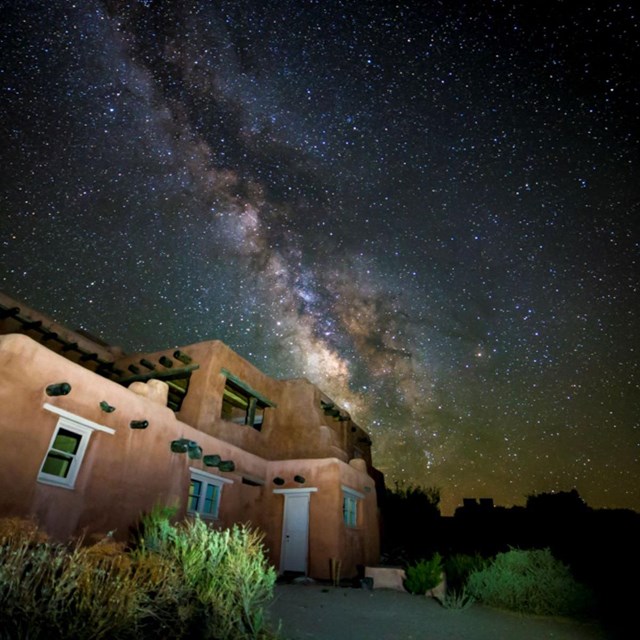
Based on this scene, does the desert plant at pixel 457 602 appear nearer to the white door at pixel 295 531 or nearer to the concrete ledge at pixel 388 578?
the concrete ledge at pixel 388 578

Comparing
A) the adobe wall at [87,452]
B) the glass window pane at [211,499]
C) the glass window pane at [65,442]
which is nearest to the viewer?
the adobe wall at [87,452]

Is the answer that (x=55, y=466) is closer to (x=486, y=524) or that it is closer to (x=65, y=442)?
(x=65, y=442)

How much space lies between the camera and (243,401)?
1761cm

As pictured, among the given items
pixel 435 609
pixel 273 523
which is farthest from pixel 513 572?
pixel 273 523

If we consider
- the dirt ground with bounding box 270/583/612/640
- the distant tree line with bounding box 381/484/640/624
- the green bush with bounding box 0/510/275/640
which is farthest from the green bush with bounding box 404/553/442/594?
the distant tree line with bounding box 381/484/640/624

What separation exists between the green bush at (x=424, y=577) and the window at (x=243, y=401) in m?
8.06

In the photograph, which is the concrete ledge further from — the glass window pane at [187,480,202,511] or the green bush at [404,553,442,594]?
the glass window pane at [187,480,202,511]

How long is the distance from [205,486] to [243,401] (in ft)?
19.9

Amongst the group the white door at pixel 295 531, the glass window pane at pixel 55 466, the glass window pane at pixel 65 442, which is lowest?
the white door at pixel 295 531

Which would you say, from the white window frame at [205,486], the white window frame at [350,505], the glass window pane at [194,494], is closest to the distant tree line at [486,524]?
the white window frame at [350,505]

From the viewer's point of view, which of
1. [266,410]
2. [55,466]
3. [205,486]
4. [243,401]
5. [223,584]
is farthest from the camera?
[243,401]

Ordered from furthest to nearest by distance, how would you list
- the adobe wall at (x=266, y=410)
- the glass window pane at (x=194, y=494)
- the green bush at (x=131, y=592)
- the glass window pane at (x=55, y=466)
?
the adobe wall at (x=266, y=410) < the glass window pane at (x=194, y=494) < the glass window pane at (x=55, y=466) < the green bush at (x=131, y=592)

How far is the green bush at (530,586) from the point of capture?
27.8 ft

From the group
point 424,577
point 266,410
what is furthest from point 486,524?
point 424,577
